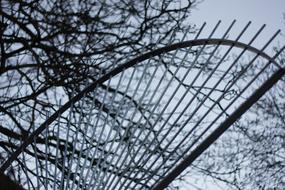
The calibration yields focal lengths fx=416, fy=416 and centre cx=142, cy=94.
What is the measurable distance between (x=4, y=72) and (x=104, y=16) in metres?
1.79

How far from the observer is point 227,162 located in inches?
303

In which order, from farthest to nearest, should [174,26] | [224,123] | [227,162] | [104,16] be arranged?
[227,162]
[174,26]
[104,16]
[224,123]

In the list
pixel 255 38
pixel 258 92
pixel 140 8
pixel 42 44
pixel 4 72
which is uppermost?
pixel 140 8

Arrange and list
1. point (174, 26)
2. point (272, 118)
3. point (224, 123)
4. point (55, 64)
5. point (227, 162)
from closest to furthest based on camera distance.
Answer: point (224, 123), point (55, 64), point (174, 26), point (227, 162), point (272, 118)

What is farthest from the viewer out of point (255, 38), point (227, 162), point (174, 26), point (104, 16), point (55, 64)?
point (227, 162)

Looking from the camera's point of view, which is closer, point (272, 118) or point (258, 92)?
Answer: point (258, 92)

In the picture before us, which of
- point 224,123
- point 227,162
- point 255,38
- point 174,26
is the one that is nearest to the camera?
point 224,123

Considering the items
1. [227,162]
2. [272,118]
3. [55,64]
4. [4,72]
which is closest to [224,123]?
[55,64]

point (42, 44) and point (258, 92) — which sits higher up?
point (42, 44)

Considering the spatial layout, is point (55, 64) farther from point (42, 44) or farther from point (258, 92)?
point (258, 92)

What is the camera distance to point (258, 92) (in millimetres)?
2650

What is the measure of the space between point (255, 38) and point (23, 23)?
4.36 m

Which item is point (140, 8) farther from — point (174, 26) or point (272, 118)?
point (272, 118)

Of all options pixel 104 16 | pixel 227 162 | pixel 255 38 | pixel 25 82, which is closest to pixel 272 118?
pixel 227 162
